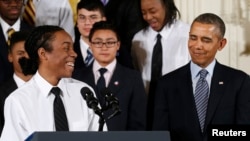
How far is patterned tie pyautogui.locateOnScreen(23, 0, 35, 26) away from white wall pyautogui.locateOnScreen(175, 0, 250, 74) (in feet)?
3.23

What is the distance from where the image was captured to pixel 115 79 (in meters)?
5.21

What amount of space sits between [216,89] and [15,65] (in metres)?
1.20

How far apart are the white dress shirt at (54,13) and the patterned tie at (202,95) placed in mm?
1088

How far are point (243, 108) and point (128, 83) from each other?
2.32ft

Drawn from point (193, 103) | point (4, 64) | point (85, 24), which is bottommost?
point (193, 103)

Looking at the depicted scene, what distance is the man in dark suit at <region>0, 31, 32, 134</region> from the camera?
5104mm

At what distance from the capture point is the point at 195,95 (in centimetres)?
504

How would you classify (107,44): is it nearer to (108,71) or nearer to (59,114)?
(108,71)

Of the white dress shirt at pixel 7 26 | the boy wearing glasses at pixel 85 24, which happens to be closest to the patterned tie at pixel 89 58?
the boy wearing glasses at pixel 85 24

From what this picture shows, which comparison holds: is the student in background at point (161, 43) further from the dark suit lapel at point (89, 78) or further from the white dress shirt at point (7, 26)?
the white dress shirt at point (7, 26)

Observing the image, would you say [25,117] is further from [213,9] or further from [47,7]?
[213,9]

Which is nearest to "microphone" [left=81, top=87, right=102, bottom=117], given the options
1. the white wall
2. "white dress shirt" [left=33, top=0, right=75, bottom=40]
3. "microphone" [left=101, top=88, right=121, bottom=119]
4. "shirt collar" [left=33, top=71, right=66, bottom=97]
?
"microphone" [left=101, top=88, right=121, bottom=119]

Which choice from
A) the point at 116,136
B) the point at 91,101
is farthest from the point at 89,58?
the point at 116,136

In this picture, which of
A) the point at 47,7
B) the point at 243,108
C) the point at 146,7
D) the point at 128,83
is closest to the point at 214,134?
the point at 243,108
